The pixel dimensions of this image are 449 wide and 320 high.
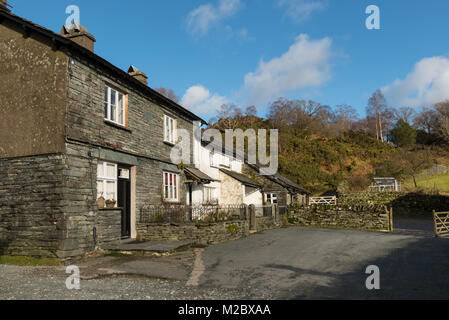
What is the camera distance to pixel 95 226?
38.2ft

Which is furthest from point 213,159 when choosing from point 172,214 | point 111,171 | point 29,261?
point 29,261

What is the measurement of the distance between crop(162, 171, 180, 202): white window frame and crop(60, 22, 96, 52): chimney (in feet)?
21.4

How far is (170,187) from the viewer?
→ 17062mm

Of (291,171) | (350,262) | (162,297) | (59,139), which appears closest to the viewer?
(162,297)

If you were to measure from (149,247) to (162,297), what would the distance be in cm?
574

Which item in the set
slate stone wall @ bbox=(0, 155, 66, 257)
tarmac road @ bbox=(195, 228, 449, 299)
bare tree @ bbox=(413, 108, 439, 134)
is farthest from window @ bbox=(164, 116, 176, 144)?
bare tree @ bbox=(413, 108, 439, 134)

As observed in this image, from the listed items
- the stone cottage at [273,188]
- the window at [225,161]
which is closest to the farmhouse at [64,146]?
the window at [225,161]

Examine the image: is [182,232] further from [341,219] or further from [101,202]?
[341,219]

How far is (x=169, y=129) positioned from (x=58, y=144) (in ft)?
23.5

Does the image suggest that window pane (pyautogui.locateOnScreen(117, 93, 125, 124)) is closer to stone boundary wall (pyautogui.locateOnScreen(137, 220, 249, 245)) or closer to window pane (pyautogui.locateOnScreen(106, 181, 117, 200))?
window pane (pyautogui.locateOnScreen(106, 181, 117, 200))

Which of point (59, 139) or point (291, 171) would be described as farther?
point (291, 171)

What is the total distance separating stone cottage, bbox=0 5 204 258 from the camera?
1076 centimetres

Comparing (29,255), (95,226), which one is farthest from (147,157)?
(29,255)

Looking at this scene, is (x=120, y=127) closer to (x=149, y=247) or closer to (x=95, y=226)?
(x=95, y=226)
